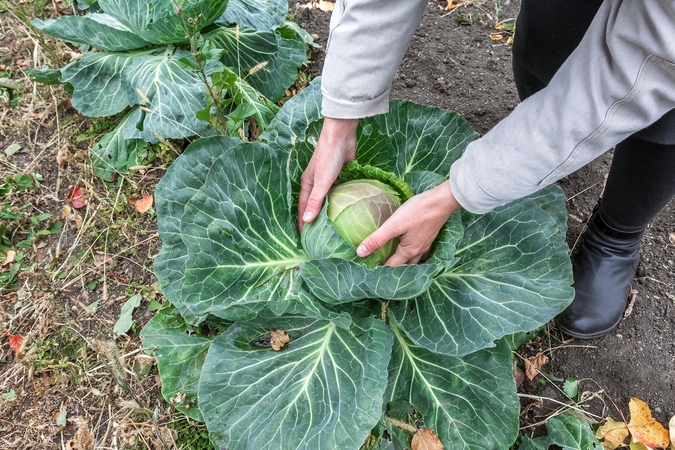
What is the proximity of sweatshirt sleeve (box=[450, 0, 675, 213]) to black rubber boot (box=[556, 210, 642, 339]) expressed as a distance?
4.24 ft

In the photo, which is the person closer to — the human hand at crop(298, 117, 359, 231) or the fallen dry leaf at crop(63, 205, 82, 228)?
the human hand at crop(298, 117, 359, 231)

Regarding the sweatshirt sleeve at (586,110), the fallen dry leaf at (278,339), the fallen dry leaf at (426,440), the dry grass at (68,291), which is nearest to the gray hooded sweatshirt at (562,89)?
the sweatshirt sleeve at (586,110)

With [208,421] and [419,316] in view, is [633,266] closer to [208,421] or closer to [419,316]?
[419,316]

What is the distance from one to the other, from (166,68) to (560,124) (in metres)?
2.42

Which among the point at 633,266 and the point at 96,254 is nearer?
the point at 633,266

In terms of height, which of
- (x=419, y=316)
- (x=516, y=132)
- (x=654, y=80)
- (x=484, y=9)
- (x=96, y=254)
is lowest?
(x=96, y=254)

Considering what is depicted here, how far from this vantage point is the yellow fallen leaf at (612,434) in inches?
85.0

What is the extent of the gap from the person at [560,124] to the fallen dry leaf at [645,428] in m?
0.36

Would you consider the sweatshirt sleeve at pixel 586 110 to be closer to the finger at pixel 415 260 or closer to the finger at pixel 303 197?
the finger at pixel 415 260

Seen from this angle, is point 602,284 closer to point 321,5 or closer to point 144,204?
point 144,204

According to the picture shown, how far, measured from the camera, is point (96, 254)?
2799mm

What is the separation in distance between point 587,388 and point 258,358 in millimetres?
1566

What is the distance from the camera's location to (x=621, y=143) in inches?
81.5

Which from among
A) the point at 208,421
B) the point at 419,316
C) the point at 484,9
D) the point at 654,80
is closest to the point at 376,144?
the point at 419,316
